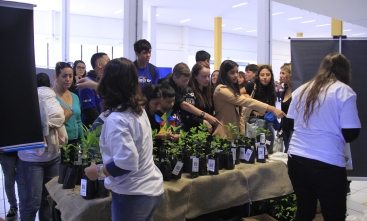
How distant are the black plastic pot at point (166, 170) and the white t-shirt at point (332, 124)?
81 centimetres

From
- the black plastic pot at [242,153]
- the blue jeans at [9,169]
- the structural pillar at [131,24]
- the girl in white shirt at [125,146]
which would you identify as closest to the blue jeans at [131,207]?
the girl in white shirt at [125,146]

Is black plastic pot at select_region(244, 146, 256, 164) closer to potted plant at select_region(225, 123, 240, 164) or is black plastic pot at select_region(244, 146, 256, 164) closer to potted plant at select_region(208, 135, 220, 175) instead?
potted plant at select_region(225, 123, 240, 164)

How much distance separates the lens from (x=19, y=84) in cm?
158

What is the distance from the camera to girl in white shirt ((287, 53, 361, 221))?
1755 mm

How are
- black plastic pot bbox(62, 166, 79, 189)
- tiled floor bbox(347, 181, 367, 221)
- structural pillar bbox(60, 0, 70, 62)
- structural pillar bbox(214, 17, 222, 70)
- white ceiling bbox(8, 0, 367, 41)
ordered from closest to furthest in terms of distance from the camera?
black plastic pot bbox(62, 166, 79, 189)
tiled floor bbox(347, 181, 367, 221)
white ceiling bbox(8, 0, 367, 41)
structural pillar bbox(60, 0, 70, 62)
structural pillar bbox(214, 17, 222, 70)

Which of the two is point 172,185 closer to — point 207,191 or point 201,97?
point 207,191

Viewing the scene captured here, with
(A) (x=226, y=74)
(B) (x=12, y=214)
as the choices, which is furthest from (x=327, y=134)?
(B) (x=12, y=214)

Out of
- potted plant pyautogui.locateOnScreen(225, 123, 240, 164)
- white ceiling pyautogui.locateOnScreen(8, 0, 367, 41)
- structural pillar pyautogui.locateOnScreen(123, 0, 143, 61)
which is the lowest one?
potted plant pyautogui.locateOnScreen(225, 123, 240, 164)

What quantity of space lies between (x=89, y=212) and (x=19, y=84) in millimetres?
732

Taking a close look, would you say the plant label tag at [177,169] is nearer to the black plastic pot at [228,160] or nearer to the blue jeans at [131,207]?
the black plastic pot at [228,160]

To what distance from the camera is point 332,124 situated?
69.5 inches

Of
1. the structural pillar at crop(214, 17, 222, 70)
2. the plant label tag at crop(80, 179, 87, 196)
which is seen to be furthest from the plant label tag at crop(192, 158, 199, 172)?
the structural pillar at crop(214, 17, 222, 70)

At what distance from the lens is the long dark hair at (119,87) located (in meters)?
1.38

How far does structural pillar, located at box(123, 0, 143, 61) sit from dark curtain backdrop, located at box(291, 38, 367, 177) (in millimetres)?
3043
